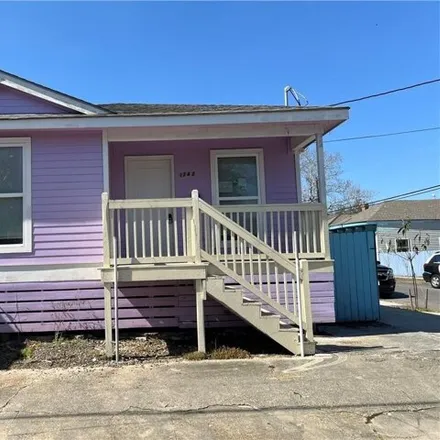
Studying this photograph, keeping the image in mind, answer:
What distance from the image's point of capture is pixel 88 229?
811cm

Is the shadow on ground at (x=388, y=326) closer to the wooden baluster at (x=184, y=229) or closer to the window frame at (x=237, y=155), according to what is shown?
the window frame at (x=237, y=155)

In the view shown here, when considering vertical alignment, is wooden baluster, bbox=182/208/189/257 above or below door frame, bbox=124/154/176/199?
below

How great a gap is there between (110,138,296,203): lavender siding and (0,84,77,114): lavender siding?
4.50 feet

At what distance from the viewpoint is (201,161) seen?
940 centimetres

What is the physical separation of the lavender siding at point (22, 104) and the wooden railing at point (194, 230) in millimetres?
2210

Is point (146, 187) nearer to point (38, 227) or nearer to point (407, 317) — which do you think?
point (38, 227)

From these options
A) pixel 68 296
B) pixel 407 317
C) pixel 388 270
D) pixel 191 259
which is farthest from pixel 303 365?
pixel 388 270

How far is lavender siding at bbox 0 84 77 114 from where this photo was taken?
8.45 m

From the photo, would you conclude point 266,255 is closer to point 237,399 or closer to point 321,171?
point 321,171

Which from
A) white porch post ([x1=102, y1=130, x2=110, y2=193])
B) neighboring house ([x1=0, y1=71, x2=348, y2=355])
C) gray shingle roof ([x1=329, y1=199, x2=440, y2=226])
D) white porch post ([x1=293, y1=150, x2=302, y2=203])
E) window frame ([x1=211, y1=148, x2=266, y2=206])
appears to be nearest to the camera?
neighboring house ([x1=0, y1=71, x2=348, y2=355])

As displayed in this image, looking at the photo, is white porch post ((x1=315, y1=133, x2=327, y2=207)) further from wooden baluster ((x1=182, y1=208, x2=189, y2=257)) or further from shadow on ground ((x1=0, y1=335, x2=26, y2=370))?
shadow on ground ((x1=0, y1=335, x2=26, y2=370))

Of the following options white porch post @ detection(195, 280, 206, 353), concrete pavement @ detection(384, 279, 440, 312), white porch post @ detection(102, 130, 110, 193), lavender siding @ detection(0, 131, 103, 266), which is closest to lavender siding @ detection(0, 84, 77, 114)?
lavender siding @ detection(0, 131, 103, 266)

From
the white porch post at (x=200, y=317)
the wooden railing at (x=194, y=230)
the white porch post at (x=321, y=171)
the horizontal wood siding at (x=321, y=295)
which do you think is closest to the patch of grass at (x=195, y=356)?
the white porch post at (x=200, y=317)

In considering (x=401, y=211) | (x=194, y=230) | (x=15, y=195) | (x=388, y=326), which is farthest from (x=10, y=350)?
(x=401, y=211)
